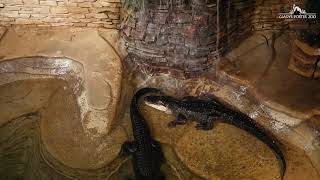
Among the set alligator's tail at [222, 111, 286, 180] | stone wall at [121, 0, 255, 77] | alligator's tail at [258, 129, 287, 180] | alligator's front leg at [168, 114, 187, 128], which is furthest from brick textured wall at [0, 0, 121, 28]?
alligator's tail at [258, 129, 287, 180]

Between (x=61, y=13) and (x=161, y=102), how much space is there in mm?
2283

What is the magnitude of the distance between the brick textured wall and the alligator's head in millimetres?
1484

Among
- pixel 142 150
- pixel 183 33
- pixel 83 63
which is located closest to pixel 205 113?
pixel 142 150

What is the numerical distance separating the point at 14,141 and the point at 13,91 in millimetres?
1057

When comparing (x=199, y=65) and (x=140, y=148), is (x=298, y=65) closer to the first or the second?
(x=199, y=65)

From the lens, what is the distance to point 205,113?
5.18 meters

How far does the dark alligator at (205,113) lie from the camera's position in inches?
194

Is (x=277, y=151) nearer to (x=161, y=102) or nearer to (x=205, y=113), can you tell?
(x=205, y=113)

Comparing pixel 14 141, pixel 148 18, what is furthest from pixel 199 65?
pixel 14 141

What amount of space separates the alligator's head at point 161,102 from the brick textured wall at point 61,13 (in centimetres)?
148

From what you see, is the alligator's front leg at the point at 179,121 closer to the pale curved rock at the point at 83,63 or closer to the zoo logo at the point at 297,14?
the pale curved rock at the point at 83,63

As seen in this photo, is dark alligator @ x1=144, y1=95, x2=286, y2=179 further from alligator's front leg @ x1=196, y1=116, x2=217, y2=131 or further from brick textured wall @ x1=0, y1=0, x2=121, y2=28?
brick textured wall @ x1=0, y1=0, x2=121, y2=28

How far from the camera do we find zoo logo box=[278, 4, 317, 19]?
5.33m

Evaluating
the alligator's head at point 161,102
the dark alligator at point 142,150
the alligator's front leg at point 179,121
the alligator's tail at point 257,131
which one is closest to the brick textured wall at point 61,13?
the alligator's head at point 161,102
